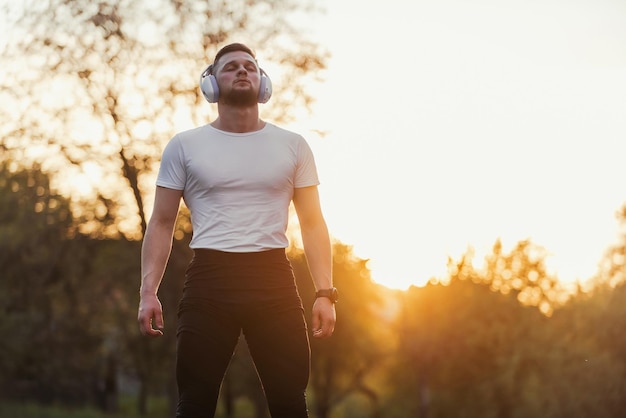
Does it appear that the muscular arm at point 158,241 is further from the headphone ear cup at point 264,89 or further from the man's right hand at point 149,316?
the headphone ear cup at point 264,89

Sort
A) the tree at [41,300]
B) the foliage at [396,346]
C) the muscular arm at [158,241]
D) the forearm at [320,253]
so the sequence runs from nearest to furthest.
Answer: the muscular arm at [158,241] → the forearm at [320,253] → the tree at [41,300] → the foliage at [396,346]

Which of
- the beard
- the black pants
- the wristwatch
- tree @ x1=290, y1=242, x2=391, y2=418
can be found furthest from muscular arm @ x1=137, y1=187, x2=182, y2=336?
tree @ x1=290, y1=242, x2=391, y2=418

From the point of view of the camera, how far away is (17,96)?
21312mm

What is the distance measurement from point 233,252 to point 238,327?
14.3 inches

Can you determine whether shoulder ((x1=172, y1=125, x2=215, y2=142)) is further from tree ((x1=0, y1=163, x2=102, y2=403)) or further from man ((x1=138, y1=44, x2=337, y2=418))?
tree ((x1=0, y1=163, x2=102, y2=403))

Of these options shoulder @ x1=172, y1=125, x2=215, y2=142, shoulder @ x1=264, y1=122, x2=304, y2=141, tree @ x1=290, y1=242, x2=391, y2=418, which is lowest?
tree @ x1=290, y1=242, x2=391, y2=418

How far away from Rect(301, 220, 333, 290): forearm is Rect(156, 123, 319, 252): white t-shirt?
0.24 meters

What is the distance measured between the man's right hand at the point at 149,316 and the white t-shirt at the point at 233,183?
0.31m

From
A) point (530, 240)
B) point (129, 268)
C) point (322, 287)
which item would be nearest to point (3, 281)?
point (129, 268)

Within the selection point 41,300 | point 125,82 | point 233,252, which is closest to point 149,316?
point 233,252

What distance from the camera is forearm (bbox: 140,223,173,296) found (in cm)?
491

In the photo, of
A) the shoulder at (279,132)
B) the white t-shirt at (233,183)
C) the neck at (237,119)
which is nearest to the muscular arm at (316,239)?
the white t-shirt at (233,183)

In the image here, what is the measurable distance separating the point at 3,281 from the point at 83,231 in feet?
47.8

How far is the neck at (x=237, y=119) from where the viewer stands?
4.95 metres
